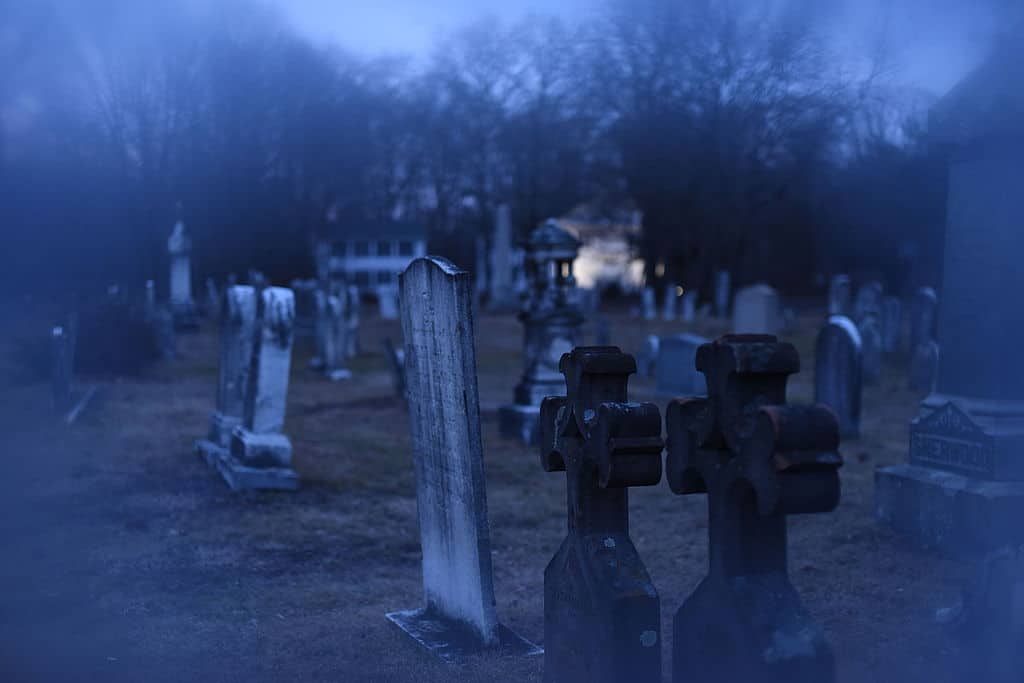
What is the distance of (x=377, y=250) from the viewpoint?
47438 mm

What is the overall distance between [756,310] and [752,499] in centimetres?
1531

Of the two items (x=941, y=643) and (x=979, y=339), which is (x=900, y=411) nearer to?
(x=979, y=339)

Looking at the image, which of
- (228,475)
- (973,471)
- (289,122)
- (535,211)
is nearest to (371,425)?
(228,475)

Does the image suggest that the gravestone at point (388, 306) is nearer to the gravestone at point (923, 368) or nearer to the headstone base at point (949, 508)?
the gravestone at point (923, 368)

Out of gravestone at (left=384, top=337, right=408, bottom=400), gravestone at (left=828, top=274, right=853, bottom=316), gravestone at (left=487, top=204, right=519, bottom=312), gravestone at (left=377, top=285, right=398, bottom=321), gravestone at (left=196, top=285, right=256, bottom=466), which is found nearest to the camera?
gravestone at (left=196, top=285, right=256, bottom=466)

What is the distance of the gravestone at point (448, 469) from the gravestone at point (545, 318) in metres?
4.99

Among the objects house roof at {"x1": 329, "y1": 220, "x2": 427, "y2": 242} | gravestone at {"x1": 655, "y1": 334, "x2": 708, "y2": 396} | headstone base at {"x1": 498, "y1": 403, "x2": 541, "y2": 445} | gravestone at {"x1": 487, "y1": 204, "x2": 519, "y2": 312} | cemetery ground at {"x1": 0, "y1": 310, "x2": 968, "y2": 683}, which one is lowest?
cemetery ground at {"x1": 0, "y1": 310, "x2": 968, "y2": 683}

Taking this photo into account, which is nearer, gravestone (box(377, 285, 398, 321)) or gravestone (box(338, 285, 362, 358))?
gravestone (box(338, 285, 362, 358))

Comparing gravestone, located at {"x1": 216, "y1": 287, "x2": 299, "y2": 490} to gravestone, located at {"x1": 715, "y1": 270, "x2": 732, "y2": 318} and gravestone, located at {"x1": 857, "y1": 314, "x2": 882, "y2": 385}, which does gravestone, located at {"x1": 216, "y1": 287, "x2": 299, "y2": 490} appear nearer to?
gravestone, located at {"x1": 857, "y1": 314, "x2": 882, "y2": 385}

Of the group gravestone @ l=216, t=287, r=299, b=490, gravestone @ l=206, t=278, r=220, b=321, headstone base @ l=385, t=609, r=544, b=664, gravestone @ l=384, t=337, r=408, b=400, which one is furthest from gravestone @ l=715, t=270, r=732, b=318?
headstone base @ l=385, t=609, r=544, b=664

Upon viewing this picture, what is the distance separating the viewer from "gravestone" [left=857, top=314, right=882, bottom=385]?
44.1 feet

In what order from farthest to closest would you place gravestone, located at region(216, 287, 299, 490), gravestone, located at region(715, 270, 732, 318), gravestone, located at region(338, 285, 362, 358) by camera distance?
1. gravestone, located at region(715, 270, 732, 318)
2. gravestone, located at region(338, 285, 362, 358)
3. gravestone, located at region(216, 287, 299, 490)

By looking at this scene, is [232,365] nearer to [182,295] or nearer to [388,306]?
[182,295]

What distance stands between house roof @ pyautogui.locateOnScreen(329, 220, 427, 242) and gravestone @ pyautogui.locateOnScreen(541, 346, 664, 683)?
Answer: 127 feet
